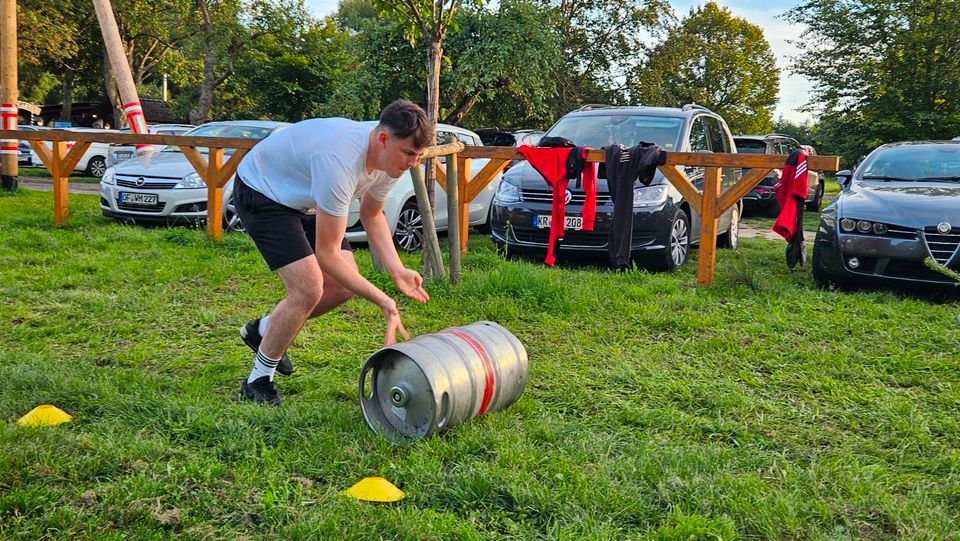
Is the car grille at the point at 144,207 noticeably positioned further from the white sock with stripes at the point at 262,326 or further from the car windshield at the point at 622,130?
the white sock with stripes at the point at 262,326

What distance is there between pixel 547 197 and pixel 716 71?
3521 cm

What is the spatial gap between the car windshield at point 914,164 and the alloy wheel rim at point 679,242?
1900 mm

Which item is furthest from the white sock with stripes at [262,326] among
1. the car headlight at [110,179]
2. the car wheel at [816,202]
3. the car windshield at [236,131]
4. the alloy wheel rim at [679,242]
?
the car wheel at [816,202]

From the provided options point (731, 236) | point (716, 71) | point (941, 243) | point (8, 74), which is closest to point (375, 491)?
point (941, 243)

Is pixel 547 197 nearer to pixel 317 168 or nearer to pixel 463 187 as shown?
pixel 463 187

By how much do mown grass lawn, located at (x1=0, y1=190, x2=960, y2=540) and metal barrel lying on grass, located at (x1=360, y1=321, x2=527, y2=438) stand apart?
10 cm

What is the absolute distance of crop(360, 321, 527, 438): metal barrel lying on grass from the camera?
11.3 ft

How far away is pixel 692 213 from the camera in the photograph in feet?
28.2

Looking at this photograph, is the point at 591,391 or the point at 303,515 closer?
the point at 303,515

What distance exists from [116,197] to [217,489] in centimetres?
830

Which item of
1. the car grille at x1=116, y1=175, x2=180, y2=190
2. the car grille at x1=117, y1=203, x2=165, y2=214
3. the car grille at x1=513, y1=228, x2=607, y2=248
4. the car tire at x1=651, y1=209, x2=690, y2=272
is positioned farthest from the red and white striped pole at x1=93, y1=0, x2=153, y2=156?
the car tire at x1=651, y1=209, x2=690, y2=272

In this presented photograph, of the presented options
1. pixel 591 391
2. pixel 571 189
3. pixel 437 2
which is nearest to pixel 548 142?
pixel 571 189

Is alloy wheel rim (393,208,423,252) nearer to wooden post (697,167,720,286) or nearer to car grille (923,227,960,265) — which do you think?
wooden post (697,167,720,286)

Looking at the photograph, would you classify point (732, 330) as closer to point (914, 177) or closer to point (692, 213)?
point (692, 213)
